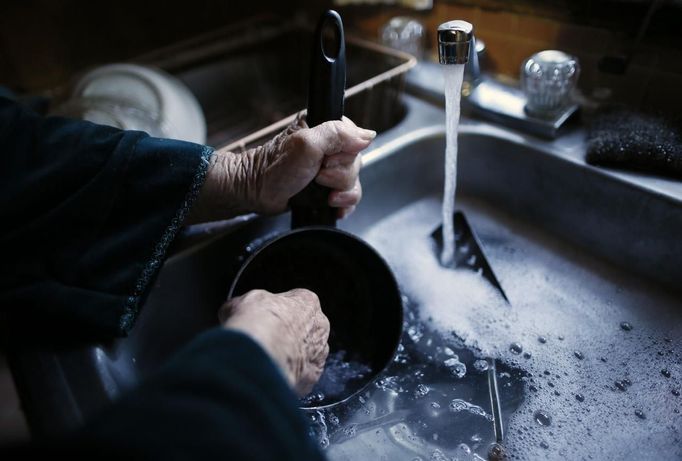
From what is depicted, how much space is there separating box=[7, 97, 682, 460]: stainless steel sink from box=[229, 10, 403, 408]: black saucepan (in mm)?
37

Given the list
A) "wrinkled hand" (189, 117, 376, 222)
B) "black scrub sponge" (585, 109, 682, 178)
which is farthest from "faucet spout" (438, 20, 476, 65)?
"black scrub sponge" (585, 109, 682, 178)

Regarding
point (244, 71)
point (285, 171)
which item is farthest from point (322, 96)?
point (244, 71)

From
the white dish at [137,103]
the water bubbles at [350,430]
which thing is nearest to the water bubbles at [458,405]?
the water bubbles at [350,430]

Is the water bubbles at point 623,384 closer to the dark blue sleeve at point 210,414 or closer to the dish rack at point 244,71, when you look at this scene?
the dark blue sleeve at point 210,414

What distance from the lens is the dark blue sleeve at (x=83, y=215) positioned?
18.7 inches

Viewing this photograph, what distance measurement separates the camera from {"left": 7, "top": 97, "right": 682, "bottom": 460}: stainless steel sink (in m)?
0.49

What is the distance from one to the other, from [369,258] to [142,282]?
26 cm

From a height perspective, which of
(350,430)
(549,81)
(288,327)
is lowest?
(350,430)

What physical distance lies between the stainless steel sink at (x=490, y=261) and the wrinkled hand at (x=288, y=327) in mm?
108

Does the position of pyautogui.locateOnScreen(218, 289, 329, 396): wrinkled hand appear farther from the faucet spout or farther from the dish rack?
the dish rack

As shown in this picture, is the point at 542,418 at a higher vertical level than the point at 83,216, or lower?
lower

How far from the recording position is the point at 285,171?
0.53 metres

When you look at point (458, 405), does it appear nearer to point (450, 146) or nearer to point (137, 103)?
point (450, 146)

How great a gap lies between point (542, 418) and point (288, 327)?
0.98ft
